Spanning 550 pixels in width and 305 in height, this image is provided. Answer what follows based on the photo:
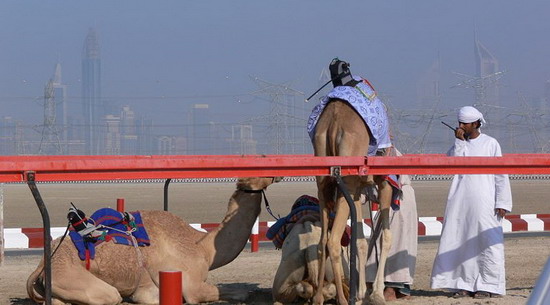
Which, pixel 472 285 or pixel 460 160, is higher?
pixel 460 160

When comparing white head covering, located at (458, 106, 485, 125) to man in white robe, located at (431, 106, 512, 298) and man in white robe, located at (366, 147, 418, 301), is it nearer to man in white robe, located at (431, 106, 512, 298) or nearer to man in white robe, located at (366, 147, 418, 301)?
man in white robe, located at (431, 106, 512, 298)

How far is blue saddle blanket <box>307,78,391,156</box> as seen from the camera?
23.6 feet

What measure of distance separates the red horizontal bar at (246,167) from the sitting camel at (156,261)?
39.8 inches

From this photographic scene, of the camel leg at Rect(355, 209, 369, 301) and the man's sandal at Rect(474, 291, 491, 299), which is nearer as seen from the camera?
the camel leg at Rect(355, 209, 369, 301)

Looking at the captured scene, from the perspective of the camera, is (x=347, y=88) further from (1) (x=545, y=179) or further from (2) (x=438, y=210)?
(1) (x=545, y=179)

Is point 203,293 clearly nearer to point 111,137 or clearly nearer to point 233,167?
point 233,167

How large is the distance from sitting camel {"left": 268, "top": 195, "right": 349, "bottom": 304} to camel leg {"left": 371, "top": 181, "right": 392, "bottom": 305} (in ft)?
0.71

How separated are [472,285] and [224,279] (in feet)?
7.33

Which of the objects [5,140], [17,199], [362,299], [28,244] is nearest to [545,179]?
[17,199]

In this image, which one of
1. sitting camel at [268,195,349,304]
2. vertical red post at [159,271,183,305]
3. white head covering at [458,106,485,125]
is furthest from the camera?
white head covering at [458,106,485,125]

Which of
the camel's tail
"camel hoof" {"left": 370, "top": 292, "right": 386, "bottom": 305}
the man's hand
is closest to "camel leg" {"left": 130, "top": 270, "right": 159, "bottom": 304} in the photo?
the camel's tail

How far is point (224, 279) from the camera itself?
9445 millimetres

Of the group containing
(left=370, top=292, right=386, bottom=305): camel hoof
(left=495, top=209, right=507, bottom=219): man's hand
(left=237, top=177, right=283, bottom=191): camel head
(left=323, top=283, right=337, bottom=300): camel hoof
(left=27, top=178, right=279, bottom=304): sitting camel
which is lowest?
(left=370, top=292, right=386, bottom=305): camel hoof

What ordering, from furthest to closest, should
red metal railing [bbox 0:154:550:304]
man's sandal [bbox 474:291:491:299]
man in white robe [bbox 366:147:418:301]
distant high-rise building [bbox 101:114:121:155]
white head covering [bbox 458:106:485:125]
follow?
distant high-rise building [bbox 101:114:121:155] → white head covering [bbox 458:106:485:125] → man's sandal [bbox 474:291:491:299] → man in white robe [bbox 366:147:418:301] → red metal railing [bbox 0:154:550:304]
